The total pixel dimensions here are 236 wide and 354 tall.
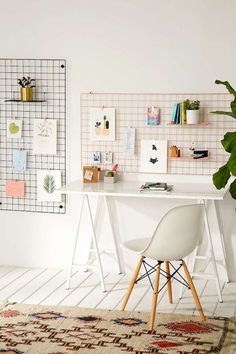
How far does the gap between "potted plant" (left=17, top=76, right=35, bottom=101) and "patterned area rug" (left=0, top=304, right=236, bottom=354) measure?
169cm

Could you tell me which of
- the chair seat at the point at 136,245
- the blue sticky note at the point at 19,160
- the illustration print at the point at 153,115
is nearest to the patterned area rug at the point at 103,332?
the chair seat at the point at 136,245

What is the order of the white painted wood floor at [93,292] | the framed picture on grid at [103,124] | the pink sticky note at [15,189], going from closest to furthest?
the white painted wood floor at [93,292] < the framed picture on grid at [103,124] < the pink sticky note at [15,189]

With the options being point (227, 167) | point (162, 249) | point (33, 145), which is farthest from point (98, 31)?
point (162, 249)

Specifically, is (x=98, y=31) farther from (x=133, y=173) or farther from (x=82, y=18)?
(x=133, y=173)

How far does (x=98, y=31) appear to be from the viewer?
5.73m

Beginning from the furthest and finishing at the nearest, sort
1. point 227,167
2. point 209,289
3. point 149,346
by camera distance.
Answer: point 209,289, point 227,167, point 149,346

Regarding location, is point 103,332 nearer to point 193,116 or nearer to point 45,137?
point 193,116

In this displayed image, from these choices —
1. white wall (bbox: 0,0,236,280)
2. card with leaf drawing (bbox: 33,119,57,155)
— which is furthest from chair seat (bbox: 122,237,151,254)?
card with leaf drawing (bbox: 33,119,57,155)

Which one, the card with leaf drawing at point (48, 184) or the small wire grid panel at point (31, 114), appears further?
the card with leaf drawing at point (48, 184)

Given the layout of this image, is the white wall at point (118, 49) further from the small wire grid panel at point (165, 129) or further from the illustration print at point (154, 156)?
the illustration print at point (154, 156)

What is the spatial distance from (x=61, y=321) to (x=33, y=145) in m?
1.75

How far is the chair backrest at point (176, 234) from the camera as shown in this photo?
4.61 metres

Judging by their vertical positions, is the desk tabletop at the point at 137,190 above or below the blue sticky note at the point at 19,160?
below

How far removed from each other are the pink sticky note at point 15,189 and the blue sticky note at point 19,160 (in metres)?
0.11
